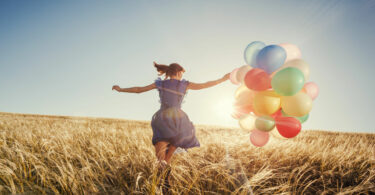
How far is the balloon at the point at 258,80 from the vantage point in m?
2.36

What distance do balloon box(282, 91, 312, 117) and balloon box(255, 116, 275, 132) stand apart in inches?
11.6

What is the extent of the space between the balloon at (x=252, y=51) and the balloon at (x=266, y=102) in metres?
0.53

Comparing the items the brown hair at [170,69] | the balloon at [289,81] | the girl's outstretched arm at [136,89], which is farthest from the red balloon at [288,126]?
the girl's outstretched arm at [136,89]

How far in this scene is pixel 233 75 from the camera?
2.87m

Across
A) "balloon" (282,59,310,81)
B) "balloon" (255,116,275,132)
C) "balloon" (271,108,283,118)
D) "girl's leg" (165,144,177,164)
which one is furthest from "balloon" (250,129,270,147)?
"girl's leg" (165,144,177,164)

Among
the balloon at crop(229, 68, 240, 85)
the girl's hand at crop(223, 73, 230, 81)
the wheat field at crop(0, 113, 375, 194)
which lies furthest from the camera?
the girl's hand at crop(223, 73, 230, 81)

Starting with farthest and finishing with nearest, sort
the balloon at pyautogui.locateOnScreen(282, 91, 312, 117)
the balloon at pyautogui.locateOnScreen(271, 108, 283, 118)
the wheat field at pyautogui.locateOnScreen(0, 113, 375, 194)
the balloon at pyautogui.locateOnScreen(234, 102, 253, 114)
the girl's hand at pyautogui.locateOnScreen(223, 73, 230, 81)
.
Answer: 1. the girl's hand at pyautogui.locateOnScreen(223, 73, 230, 81)
2. the balloon at pyautogui.locateOnScreen(234, 102, 253, 114)
3. the balloon at pyautogui.locateOnScreen(271, 108, 283, 118)
4. the balloon at pyautogui.locateOnScreen(282, 91, 312, 117)
5. the wheat field at pyautogui.locateOnScreen(0, 113, 375, 194)

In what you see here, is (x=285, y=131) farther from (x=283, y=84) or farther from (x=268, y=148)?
(x=268, y=148)

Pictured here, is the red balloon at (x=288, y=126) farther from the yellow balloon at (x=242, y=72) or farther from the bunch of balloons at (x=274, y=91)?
the yellow balloon at (x=242, y=72)

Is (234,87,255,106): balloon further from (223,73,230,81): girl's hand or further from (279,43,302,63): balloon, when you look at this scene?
(279,43,302,63): balloon

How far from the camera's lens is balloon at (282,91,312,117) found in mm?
2229

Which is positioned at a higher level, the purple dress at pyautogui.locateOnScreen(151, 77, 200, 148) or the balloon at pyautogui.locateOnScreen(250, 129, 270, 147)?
the purple dress at pyautogui.locateOnScreen(151, 77, 200, 148)

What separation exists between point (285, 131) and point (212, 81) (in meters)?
1.30

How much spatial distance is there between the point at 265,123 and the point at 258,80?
0.66 metres
